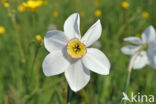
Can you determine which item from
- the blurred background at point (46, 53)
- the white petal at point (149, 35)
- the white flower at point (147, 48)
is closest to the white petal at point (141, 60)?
the white flower at point (147, 48)

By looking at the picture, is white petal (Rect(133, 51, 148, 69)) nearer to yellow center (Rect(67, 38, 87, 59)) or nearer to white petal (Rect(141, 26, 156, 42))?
white petal (Rect(141, 26, 156, 42))

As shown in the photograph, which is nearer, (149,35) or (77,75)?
(77,75)

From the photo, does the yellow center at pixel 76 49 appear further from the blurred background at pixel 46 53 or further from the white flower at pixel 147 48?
the white flower at pixel 147 48

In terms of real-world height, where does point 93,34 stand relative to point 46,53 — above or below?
above

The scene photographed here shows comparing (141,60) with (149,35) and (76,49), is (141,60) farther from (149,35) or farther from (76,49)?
(76,49)

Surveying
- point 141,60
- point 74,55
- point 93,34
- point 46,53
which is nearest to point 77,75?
point 74,55

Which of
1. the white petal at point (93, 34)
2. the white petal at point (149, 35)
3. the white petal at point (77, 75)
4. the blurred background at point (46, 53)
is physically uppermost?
the white petal at point (93, 34)

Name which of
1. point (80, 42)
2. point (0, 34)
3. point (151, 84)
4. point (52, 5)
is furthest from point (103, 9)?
point (80, 42)
